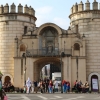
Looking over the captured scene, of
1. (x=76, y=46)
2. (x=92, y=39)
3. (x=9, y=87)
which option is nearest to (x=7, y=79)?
(x=9, y=87)

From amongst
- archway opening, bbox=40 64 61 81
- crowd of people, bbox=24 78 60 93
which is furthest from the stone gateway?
archway opening, bbox=40 64 61 81

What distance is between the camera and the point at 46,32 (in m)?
46.1

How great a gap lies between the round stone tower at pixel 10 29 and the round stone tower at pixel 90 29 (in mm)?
7382

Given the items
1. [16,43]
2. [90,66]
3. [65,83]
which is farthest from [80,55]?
[16,43]

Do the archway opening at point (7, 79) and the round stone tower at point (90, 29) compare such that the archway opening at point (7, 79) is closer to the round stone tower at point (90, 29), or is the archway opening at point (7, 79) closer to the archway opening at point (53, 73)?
the archway opening at point (53, 73)

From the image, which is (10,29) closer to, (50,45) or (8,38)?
(8,38)

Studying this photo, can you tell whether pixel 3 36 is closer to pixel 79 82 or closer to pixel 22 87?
pixel 22 87

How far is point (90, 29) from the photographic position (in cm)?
4534

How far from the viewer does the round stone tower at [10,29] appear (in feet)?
150

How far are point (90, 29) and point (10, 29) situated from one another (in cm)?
1146

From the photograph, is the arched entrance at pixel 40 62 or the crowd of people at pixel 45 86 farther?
the arched entrance at pixel 40 62

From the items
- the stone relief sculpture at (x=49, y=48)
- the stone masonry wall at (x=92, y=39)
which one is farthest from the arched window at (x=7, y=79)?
the stone masonry wall at (x=92, y=39)

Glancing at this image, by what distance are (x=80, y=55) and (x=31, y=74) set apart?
719 cm

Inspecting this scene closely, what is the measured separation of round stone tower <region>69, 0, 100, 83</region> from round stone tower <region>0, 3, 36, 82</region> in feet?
24.2
